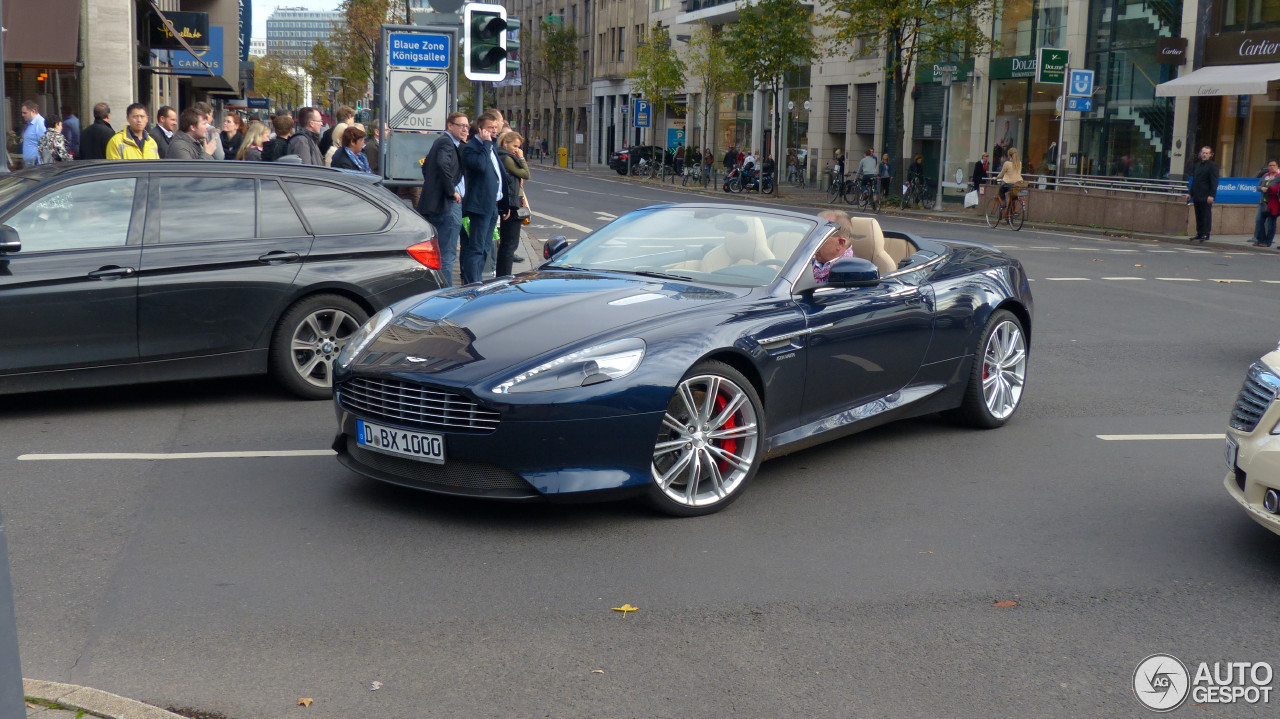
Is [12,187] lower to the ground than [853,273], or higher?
higher

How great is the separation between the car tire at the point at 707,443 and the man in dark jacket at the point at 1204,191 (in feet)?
76.7

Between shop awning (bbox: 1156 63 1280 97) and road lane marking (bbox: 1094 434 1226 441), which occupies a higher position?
shop awning (bbox: 1156 63 1280 97)

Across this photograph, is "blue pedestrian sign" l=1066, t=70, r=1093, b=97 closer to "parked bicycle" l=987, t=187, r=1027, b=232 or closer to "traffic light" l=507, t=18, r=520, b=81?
"parked bicycle" l=987, t=187, r=1027, b=232

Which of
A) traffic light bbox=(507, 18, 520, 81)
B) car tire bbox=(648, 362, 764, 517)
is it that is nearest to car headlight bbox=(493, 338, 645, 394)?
car tire bbox=(648, 362, 764, 517)

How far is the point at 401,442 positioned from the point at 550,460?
0.67 meters

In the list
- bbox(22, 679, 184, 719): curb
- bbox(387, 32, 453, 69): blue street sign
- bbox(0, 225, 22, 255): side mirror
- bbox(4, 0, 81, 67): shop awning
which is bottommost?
bbox(22, 679, 184, 719): curb

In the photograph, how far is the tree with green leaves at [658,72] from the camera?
57.8 metres

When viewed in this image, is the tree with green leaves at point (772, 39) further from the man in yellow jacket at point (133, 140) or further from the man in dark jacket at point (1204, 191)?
the man in yellow jacket at point (133, 140)

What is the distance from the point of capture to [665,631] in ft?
14.1

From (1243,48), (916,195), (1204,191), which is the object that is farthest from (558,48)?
(1204,191)

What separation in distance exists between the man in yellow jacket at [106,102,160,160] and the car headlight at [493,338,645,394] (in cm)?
874

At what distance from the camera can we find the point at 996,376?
7.67 meters

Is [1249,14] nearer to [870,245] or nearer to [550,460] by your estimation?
[870,245]

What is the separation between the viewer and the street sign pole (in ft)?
9.21
